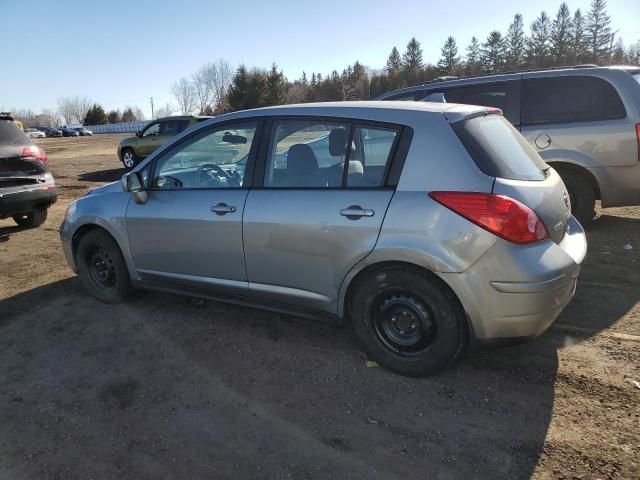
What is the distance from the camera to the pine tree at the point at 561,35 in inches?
2790

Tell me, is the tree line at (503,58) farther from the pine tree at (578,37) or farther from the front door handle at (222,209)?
the front door handle at (222,209)

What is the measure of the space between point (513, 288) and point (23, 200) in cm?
665

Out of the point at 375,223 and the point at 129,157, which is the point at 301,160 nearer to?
the point at 375,223

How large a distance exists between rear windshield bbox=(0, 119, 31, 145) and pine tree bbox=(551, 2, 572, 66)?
75540 millimetres

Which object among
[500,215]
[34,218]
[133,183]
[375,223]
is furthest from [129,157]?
[500,215]

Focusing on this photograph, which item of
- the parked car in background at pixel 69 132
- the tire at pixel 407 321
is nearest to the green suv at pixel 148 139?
the tire at pixel 407 321

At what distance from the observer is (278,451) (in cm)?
260

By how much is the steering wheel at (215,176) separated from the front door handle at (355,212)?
102 cm

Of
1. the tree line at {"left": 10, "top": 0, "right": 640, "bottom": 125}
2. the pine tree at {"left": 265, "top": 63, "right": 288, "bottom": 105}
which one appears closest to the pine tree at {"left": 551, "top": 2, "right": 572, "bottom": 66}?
the tree line at {"left": 10, "top": 0, "right": 640, "bottom": 125}

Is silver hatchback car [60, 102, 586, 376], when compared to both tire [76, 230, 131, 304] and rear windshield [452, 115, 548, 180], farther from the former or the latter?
tire [76, 230, 131, 304]

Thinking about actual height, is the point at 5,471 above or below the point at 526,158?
below

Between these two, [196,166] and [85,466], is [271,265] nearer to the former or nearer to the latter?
[196,166]

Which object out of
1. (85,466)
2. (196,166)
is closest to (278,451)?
(85,466)

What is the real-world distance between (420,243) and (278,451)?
4.58 feet
